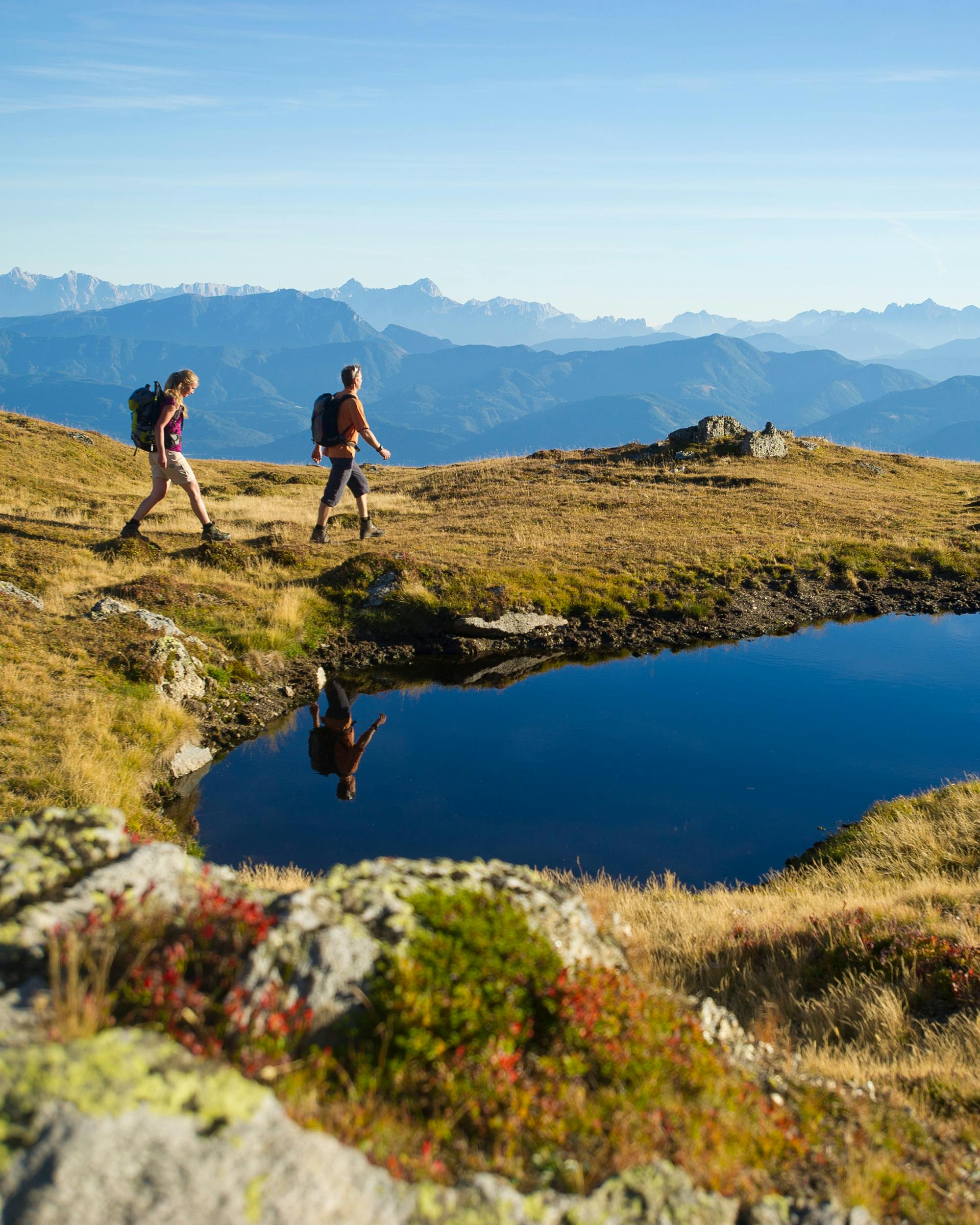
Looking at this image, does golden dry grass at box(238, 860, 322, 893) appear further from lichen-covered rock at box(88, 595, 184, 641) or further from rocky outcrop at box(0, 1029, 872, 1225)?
lichen-covered rock at box(88, 595, 184, 641)

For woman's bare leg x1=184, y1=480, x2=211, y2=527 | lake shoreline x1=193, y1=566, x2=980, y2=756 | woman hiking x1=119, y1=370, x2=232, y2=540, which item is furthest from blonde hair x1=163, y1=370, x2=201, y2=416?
lake shoreline x1=193, y1=566, x2=980, y2=756

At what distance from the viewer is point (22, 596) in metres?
16.5

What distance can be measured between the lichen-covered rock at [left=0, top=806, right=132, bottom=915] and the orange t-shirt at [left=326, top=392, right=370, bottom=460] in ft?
53.2

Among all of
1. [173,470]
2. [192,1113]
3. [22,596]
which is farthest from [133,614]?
[192,1113]

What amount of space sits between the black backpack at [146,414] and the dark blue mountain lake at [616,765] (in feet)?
26.0

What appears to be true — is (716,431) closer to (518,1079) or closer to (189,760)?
(189,760)

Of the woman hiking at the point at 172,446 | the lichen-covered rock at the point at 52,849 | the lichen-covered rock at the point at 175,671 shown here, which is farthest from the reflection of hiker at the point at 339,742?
the lichen-covered rock at the point at 52,849

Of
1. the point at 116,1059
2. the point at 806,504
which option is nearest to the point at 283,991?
the point at 116,1059

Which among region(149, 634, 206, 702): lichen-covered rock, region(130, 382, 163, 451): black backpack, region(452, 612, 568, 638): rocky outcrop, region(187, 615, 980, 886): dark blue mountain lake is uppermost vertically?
region(130, 382, 163, 451): black backpack

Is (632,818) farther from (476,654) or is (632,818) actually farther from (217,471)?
(217,471)

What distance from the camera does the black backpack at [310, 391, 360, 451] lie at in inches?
829

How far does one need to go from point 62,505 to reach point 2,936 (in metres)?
28.0

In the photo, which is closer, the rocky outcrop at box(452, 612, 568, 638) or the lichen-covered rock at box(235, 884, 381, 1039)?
the lichen-covered rock at box(235, 884, 381, 1039)

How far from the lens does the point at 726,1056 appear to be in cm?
564
